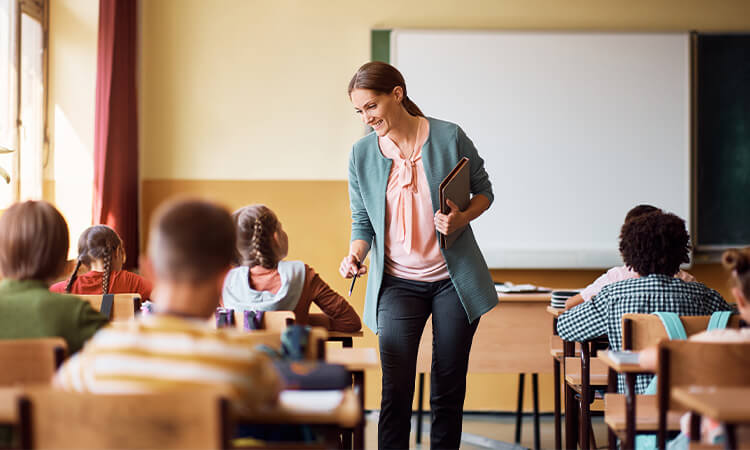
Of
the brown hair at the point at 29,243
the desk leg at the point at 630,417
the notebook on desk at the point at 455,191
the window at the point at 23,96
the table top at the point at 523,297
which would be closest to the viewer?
the brown hair at the point at 29,243

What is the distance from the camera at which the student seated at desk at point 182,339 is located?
127 centimetres

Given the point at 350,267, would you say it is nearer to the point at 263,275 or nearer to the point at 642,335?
the point at 263,275

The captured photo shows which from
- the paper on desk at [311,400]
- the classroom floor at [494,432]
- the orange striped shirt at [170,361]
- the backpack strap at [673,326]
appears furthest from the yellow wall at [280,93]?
the orange striped shirt at [170,361]

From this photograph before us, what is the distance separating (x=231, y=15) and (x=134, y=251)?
5.08 feet

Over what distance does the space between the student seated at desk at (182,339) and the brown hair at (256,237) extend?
135cm

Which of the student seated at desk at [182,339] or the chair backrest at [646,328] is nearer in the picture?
the student seated at desk at [182,339]

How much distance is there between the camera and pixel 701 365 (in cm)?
174

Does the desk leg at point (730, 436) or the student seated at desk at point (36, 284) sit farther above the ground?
the student seated at desk at point (36, 284)

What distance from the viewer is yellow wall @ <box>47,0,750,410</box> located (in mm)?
4617

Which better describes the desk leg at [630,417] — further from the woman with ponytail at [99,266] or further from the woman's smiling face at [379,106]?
the woman with ponytail at [99,266]

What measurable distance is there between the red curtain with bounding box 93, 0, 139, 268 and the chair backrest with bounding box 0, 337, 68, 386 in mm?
2541

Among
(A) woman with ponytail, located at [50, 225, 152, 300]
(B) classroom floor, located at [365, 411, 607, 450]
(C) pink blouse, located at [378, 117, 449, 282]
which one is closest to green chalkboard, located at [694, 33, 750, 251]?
(B) classroom floor, located at [365, 411, 607, 450]

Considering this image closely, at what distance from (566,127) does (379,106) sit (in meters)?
2.38

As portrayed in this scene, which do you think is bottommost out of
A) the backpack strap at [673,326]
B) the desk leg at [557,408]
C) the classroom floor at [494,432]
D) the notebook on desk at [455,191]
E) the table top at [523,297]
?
the classroom floor at [494,432]
